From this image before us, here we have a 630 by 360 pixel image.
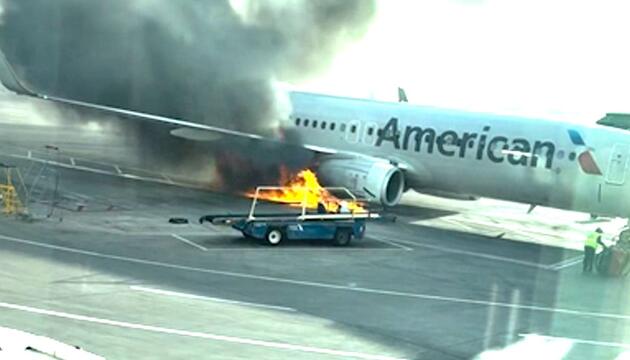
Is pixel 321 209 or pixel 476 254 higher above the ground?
pixel 321 209

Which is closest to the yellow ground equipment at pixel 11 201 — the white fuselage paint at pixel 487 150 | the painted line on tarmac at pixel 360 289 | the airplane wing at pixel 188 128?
the airplane wing at pixel 188 128

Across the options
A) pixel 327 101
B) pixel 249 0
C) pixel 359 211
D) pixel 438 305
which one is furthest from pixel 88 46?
pixel 438 305

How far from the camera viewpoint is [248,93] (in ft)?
80.6

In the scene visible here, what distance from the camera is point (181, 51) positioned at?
83.1ft

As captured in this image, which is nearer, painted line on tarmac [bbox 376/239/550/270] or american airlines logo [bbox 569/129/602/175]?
painted line on tarmac [bbox 376/239/550/270]

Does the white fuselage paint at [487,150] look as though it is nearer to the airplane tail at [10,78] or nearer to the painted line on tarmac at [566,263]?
the painted line on tarmac at [566,263]

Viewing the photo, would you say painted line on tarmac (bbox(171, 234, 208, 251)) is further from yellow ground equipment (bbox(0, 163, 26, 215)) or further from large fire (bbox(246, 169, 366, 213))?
large fire (bbox(246, 169, 366, 213))

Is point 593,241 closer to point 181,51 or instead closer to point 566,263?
point 566,263

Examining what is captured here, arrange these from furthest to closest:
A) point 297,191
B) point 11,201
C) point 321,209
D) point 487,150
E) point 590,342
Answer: point 297,191 < point 487,150 < point 11,201 < point 321,209 < point 590,342

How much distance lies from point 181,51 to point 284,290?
13.7 meters

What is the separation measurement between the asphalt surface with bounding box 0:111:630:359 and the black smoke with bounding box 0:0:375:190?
421 cm

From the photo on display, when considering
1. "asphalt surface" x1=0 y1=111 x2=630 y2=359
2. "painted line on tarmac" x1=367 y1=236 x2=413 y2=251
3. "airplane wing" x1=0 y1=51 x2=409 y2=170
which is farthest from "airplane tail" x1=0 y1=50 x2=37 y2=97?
"painted line on tarmac" x1=367 y1=236 x2=413 y2=251

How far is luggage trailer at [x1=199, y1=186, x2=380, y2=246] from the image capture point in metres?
16.7

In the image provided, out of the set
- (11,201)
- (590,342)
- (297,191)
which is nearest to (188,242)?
(11,201)
